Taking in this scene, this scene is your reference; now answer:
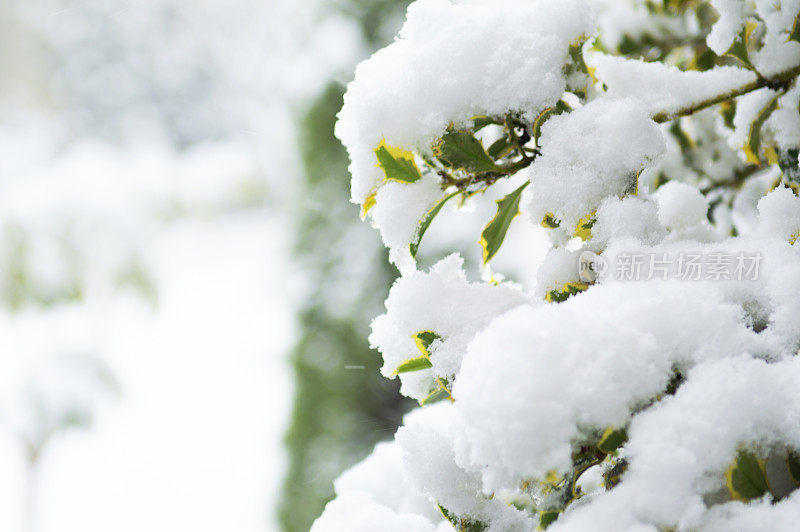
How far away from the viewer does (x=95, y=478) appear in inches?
296

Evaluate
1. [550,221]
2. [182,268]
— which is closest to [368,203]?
[550,221]

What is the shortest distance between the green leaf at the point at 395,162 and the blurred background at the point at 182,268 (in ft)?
11.1

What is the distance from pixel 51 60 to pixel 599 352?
11492 mm

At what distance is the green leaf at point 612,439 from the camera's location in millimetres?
291

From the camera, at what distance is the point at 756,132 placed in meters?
0.53

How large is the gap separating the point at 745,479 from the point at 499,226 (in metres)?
0.24

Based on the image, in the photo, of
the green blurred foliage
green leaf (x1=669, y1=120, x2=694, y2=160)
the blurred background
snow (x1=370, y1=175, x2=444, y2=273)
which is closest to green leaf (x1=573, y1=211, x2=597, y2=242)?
snow (x1=370, y1=175, x2=444, y2=273)

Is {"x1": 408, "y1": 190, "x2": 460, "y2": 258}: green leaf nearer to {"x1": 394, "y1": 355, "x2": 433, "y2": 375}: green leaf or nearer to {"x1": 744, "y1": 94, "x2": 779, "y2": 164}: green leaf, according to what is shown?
{"x1": 394, "y1": 355, "x2": 433, "y2": 375}: green leaf

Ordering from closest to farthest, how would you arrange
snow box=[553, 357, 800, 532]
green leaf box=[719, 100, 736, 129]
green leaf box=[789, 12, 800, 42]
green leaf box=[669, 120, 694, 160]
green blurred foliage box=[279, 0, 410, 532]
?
snow box=[553, 357, 800, 532] → green leaf box=[789, 12, 800, 42] → green leaf box=[719, 100, 736, 129] → green leaf box=[669, 120, 694, 160] → green blurred foliage box=[279, 0, 410, 532]

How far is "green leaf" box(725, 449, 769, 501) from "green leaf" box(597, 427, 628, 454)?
0.16 feet

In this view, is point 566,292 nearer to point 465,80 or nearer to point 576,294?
point 576,294

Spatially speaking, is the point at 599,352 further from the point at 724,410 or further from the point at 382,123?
the point at 382,123

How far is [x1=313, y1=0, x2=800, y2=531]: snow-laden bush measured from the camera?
29 centimetres

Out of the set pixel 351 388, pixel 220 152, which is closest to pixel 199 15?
pixel 220 152
